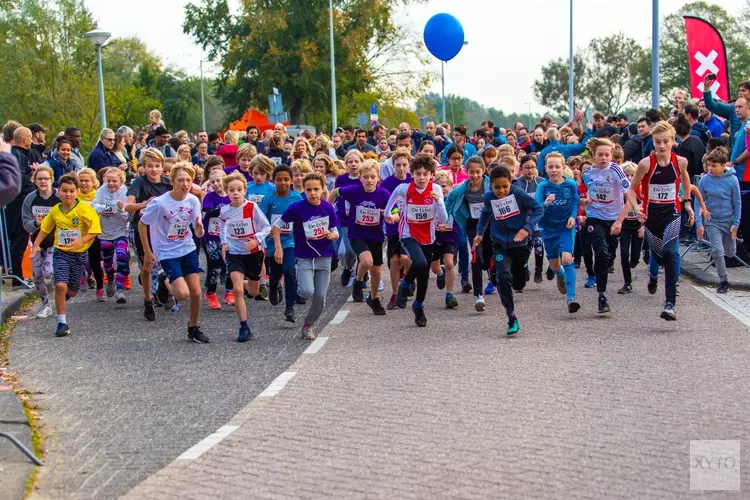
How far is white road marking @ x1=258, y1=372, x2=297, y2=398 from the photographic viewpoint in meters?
8.59

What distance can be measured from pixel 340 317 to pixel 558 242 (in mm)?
2547

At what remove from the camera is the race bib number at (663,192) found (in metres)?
11.8

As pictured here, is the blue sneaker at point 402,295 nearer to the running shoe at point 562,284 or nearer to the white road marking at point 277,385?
the running shoe at point 562,284

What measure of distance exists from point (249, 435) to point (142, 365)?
10.5ft

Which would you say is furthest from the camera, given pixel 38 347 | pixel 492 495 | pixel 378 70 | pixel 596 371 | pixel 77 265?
pixel 378 70

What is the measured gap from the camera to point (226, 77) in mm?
67750

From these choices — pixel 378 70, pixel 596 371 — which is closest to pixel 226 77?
pixel 378 70

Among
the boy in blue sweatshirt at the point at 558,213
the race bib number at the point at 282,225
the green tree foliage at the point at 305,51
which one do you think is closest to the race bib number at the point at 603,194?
the boy in blue sweatshirt at the point at 558,213

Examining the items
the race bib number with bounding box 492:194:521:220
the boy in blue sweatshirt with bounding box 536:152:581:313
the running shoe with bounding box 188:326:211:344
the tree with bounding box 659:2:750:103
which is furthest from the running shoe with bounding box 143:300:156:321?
the tree with bounding box 659:2:750:103

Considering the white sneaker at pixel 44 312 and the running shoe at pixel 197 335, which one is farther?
the white sneaker at pixel 44 312

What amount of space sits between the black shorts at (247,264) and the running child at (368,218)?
1095mm

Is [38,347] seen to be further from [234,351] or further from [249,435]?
[249,435]

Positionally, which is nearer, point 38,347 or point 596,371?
point 596,371

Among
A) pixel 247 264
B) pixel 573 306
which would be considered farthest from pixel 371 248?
pixel 573 306
